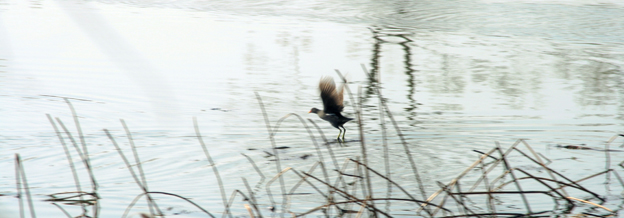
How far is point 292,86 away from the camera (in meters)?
7.38

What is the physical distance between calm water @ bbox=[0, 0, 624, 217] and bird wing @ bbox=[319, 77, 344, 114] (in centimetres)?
31

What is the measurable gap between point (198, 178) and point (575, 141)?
3327 mm

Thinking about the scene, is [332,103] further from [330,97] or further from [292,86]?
[292,86]

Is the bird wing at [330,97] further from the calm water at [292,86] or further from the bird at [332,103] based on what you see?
the calm water at [292,86]

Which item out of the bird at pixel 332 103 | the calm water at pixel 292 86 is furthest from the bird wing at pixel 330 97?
the calm water at pixel 292 86

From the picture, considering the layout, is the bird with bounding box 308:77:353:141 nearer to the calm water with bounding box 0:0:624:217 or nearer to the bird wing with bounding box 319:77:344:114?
the bird wing with bounding box 319:77:344:114

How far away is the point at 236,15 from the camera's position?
502 inches

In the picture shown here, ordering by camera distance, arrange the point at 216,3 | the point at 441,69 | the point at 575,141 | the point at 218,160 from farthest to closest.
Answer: the point at 216,3, the point at 441,69, the point at 575,141, the point at 218,160

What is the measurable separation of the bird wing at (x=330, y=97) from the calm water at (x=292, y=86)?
313 mm

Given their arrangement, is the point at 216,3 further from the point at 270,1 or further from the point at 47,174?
the point at 47,174

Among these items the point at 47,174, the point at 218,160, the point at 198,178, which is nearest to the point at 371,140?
the point at 218,160

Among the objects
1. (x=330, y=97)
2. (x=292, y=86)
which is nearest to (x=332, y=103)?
(x=330, y=97)

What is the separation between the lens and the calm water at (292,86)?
14.8 feet

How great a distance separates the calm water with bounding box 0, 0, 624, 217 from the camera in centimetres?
450
